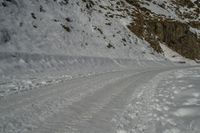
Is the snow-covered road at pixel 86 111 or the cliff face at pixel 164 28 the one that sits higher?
the cliff face at pixel 164 28

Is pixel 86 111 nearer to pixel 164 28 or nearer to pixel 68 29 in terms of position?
pixel 68 29

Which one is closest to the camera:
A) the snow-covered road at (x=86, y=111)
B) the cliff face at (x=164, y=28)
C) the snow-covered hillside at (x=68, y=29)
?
the snow-covered road at (x=86, y=111)

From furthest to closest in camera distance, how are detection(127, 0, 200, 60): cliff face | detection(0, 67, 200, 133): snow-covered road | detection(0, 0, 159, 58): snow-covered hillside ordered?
detection(127, 0, 200, 60): cliff face → detection(0, 0, 159, 58): snow-covered hillside → detection(0, 67, 200, 133): snow-covered road

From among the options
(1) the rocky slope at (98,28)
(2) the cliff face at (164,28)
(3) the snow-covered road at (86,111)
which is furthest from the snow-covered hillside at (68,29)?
(3) the snow-covered road at (86,111)

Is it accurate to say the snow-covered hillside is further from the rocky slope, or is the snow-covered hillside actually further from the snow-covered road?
the snow-covered road

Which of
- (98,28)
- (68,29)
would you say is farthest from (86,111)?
(98,28)

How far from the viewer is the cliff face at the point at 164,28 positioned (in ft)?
148

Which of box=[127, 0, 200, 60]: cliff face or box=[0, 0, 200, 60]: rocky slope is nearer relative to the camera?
box=[0, 0, 200, 60]: rocky slope

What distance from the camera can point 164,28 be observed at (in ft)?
162

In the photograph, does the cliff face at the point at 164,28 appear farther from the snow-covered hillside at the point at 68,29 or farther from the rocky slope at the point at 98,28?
the snow-covered hillside at the point at 68,29

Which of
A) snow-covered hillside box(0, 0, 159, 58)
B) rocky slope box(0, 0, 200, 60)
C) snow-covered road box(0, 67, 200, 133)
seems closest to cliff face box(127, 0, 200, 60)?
rocky slope box(0, 0, 200, 60)

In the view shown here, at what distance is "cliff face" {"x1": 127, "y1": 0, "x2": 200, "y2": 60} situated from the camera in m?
45.1

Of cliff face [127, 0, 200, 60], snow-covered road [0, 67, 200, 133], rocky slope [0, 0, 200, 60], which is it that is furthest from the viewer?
cliff face [127, 0, 200, 60]

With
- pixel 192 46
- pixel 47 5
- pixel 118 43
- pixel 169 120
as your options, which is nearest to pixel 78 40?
pixel 47 5
